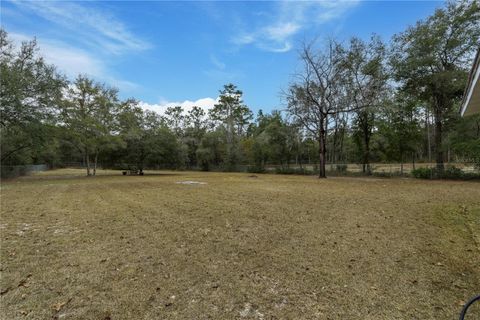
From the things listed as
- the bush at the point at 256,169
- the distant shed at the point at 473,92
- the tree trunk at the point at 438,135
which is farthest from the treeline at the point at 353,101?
the distant shed at the point at 473,92

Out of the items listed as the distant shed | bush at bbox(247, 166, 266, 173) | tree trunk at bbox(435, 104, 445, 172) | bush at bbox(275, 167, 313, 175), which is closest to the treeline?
tree trunk at bbox(435, 104, 445, 172)

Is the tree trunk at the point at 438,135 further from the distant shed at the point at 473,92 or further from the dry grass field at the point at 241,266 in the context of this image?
the distant shed at the point at 473,92

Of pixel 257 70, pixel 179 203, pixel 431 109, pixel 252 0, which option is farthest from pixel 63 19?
pixel 431 109

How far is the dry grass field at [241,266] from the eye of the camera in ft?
7.49

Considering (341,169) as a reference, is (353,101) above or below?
above

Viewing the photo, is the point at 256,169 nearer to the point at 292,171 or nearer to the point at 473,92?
the point at 292,171

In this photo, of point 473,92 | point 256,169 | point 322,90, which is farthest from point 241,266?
point 256,169

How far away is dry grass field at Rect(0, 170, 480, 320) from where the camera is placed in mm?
2283

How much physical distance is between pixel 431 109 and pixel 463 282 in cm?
1981

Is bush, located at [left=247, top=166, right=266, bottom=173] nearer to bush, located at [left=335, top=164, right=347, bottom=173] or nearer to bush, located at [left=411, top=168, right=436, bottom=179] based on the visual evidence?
bush, located at [left=335, top=164, right=347, bottom=173]

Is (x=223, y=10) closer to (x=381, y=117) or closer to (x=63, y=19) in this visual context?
(x=63, y=19)

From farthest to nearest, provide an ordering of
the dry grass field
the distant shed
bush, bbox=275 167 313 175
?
bush, bbox=275 167 313 175
the distant shed
the dry grass field

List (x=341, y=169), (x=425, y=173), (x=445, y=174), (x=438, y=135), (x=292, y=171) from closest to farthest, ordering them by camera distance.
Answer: (x=445, y=174), (x=425, y=173), (x=438, y=135), (x=341, y=169), (x=292, y=171)

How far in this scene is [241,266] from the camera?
10.3ft
